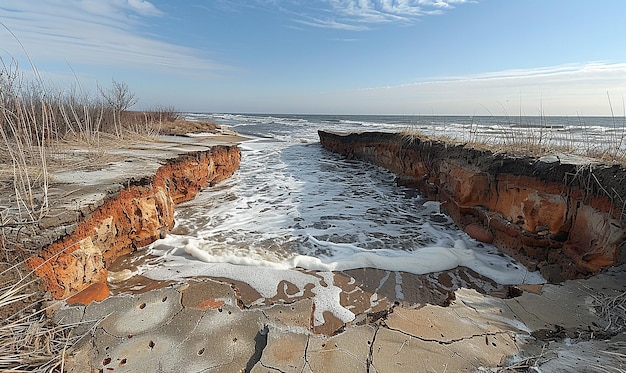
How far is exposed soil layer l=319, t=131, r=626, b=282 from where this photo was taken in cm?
359

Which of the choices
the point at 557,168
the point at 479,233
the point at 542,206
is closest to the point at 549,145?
the point at 557,168

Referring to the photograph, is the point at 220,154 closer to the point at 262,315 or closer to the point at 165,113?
the point at 262,315

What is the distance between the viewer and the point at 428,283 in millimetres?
4035

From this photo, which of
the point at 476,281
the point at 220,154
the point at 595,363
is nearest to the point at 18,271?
the point at 595,363

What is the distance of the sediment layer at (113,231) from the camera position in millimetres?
2957

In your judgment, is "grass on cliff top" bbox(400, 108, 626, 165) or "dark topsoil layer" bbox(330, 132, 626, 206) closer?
"dark topsoil layer" bbox(330, 132, 626, 206)

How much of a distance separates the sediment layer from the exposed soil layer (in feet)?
17.9

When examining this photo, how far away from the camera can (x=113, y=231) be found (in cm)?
418

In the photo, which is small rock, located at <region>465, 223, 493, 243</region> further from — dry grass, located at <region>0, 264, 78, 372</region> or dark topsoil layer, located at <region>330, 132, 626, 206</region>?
dry grass, located at <region>0, 264, 78, 372</region>

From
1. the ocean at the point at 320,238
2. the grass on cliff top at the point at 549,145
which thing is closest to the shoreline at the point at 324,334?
the ocean at the point at 320,238

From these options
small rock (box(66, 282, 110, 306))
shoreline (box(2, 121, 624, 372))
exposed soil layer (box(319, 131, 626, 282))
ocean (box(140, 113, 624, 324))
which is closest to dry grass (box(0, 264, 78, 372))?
shoreline (box(2, 121, 624, 372))

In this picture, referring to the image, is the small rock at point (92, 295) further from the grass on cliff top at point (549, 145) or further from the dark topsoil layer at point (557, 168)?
the grass on cliff top at point (549, 145)

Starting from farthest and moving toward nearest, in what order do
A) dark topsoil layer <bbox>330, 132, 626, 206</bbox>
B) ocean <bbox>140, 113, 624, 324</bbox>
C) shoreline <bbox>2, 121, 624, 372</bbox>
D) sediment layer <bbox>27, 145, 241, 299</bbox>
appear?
ocean <bbox>140, 113, 624, 324</bbox>
dark topsoil layer <bbox>330, 132, 626, 206</bbox>
sediment layer <bbox>27, 145, 241, 299</bbox>
shoreline <bbox>2, 121, 624, 372</bbox>

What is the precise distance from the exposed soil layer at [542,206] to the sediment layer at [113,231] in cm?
547
